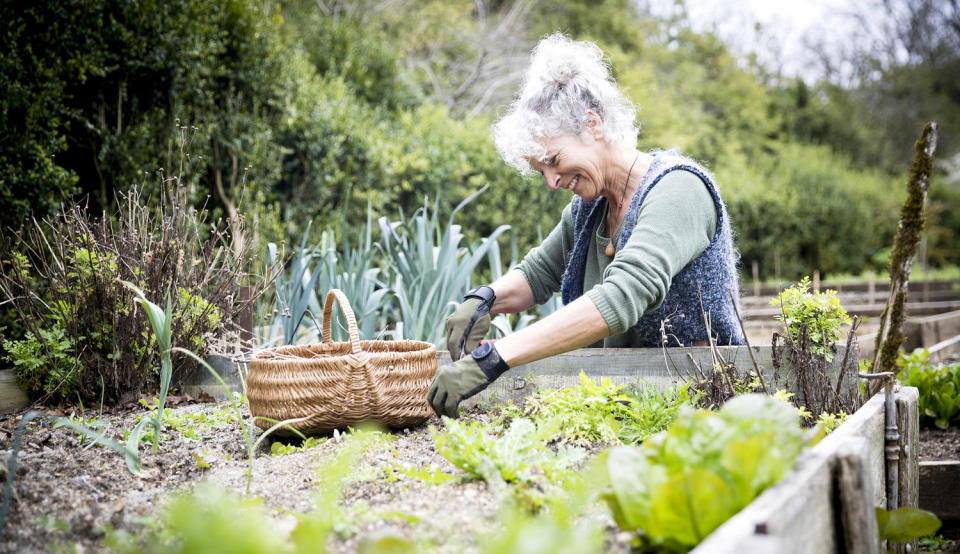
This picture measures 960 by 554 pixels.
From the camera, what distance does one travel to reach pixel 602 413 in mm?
1917

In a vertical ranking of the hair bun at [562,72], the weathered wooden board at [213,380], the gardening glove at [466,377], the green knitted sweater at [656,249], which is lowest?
the weathered wooden board at [213,380]

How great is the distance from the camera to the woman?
5.82 ft

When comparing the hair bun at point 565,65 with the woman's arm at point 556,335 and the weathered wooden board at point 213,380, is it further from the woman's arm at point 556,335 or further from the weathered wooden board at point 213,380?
the weathered wooden board at point 213,380

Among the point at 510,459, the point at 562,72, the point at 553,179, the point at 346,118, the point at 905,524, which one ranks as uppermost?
the point at 346,118

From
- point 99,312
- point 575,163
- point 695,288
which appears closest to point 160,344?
point 99,312

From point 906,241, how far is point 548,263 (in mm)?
1345

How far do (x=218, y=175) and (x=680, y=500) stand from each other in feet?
12.8

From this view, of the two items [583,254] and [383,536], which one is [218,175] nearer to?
[583,254]

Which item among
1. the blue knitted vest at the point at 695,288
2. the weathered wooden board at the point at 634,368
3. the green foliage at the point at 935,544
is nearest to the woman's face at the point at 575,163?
the blue knitted vest at the point at 695,288

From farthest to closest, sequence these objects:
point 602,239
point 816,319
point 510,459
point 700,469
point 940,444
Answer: point 940,444
point 602,239
point 816,319
point 510,459
point 700,469

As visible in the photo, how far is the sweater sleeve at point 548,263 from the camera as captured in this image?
2662mm

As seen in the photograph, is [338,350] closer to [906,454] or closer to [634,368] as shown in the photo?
[634,368]

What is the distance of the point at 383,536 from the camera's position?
3.19ft

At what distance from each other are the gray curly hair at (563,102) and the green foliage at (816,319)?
0.73 meters
